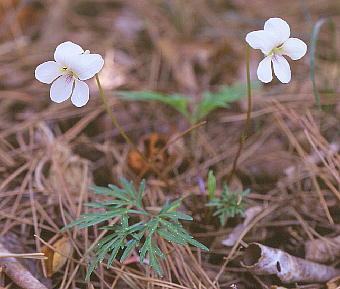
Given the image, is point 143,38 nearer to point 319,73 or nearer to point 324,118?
point 319,73

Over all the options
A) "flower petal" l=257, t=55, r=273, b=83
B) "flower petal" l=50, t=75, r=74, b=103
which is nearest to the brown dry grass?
"flower petal" l=50, t=75, r=74, b=103

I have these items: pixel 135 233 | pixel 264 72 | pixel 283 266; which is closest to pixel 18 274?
pixel 135 233

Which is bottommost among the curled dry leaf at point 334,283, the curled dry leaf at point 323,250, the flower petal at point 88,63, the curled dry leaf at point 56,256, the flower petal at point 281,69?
the curled dry leaf at point 334,283

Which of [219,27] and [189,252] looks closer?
[189,252]

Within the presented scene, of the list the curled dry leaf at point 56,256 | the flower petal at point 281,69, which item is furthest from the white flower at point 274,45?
the curled dry leaf at point 56,256

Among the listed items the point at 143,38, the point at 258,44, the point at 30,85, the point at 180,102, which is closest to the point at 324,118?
the point at 180,102

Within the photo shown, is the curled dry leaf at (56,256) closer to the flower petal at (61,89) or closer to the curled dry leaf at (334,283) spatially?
the flower petal at (61,89)

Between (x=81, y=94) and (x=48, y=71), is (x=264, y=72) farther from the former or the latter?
(x=48, y=71)
